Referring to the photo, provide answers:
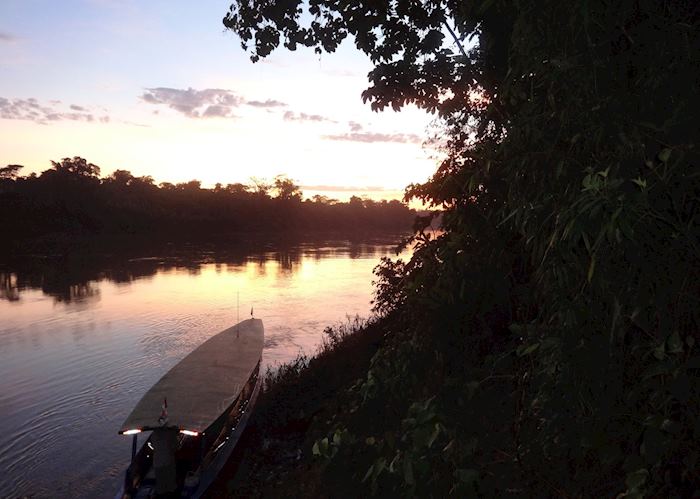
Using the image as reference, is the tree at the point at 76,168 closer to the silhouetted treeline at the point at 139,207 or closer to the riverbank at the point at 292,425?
the silhouetted treeline at the point at 139,207

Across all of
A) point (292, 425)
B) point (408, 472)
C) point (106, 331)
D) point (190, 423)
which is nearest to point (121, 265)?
point (106, 331)

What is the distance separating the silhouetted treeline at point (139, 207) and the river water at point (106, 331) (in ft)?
101

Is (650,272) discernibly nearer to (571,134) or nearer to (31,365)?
(571,134)

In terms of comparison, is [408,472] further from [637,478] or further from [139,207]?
[139,207]

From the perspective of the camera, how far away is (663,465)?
6.85 feet

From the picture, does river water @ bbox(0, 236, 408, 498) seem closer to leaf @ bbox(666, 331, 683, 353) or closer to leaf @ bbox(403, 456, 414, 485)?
leaf @ bbox(403, 456, 414, 485)

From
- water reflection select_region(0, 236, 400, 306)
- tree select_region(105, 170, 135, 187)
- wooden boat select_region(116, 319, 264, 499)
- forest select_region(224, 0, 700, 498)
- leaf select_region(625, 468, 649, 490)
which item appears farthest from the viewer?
tree select_region(105, 170, 135, 187)

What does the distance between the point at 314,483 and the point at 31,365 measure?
729 inches

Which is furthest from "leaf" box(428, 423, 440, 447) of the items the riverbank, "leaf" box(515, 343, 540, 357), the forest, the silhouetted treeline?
the silhouetted treeline

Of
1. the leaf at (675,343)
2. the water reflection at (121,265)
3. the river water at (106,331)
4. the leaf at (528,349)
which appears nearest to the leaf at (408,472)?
the leaf at (528,349)

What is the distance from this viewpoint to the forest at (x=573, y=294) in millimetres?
2014

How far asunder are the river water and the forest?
492 inches

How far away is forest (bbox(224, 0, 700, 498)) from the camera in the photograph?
2.01 m

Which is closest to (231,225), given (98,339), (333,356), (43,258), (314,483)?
(43,258)
